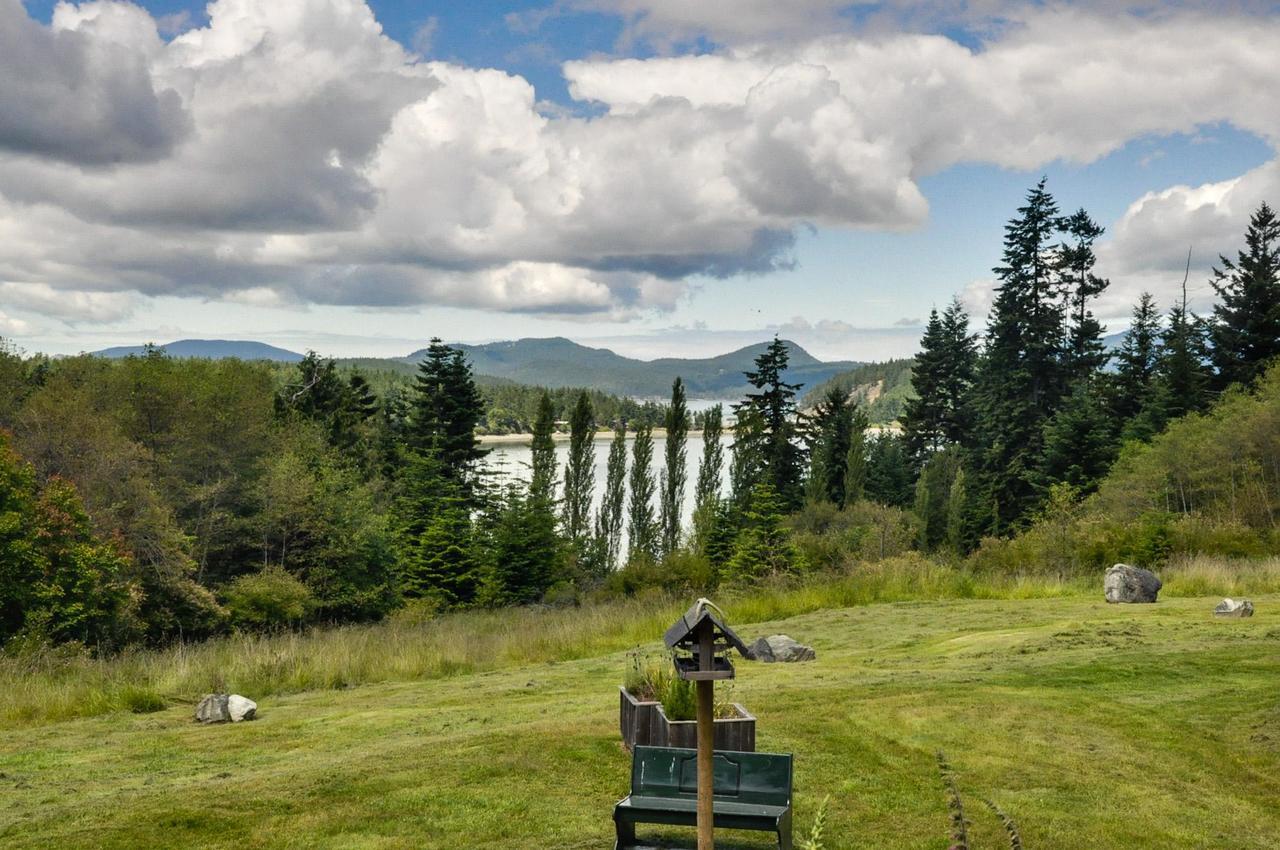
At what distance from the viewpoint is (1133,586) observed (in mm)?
16031

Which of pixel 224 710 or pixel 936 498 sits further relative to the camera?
pixel 936 498

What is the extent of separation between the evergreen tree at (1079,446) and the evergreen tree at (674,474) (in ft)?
90.3

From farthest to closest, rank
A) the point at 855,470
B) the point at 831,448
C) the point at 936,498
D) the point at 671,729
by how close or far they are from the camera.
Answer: the point at 831,448, the point at 855,470, the point at 936,498, the point at 671,729

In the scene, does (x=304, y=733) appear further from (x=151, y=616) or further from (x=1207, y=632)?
(x=151, y=616)

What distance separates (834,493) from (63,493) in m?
40.6

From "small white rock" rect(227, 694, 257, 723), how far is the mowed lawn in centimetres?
46

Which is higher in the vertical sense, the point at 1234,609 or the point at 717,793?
the point at 1234,609

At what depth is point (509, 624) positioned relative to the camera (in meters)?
19.6

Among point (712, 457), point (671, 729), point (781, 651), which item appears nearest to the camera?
point (671, 729)

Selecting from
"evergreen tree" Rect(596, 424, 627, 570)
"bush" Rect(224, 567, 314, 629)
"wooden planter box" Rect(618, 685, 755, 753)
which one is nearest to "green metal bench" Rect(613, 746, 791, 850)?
"wooden planter box" Rect(618, 685, 755, 753)

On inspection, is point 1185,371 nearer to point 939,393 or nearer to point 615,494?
point 939,393

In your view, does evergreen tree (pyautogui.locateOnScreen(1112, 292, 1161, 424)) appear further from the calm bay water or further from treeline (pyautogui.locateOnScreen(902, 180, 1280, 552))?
the calm bay water

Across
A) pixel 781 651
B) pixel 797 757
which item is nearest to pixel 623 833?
pixel 797 757

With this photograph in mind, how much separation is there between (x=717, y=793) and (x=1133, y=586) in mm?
12752
